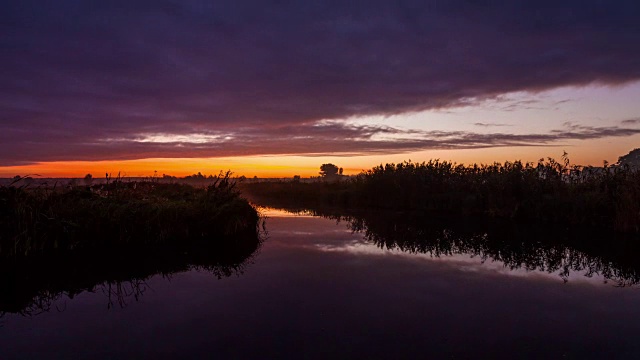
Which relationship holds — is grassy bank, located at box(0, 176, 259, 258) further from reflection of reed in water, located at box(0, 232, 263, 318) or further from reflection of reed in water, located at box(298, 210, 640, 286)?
reflection of reed in water, located at box(298, 210, 640, 286)

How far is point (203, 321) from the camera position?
306 inches

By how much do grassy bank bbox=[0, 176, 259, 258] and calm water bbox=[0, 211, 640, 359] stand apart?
413cm

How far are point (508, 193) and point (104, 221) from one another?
2298cm

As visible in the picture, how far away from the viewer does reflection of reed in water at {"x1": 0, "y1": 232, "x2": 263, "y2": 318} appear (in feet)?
29.9

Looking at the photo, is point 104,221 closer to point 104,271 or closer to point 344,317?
point 104,271

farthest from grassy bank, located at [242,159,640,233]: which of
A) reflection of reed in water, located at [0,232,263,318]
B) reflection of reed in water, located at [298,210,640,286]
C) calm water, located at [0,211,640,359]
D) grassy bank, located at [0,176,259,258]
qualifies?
reflection of reed in water, located at [0,232,263,318]

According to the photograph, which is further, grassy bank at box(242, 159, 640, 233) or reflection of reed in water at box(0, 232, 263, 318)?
grassy bank at box(242, 159, 640, 233)

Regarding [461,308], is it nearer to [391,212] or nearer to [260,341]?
[260,341]

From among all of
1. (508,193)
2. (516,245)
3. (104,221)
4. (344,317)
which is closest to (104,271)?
(104,221)

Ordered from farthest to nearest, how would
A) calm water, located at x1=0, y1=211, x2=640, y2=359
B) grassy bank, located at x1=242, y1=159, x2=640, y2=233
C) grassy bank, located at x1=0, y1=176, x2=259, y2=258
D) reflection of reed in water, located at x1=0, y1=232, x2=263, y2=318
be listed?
1. grassy bank, located at x1=242, y1=159, x2=640, y2=233
2. grassy bank, located at x1=0, y1=176, x2=259, y2=258
3. reflection of reed in water, located at x1=0, y1=232, x2=263, y2=318
4. calm water, located at x1=0, y1=211, x2=640, y2=359

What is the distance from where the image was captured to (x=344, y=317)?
7.90 metres

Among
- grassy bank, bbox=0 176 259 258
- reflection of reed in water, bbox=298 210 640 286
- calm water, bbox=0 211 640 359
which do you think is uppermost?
grassy bank, bbox=0 176 259 258

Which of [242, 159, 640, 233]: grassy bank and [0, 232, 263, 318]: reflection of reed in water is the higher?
[242, 159, 640, 233]: grassy bank

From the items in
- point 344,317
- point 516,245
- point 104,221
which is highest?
point 104,221
